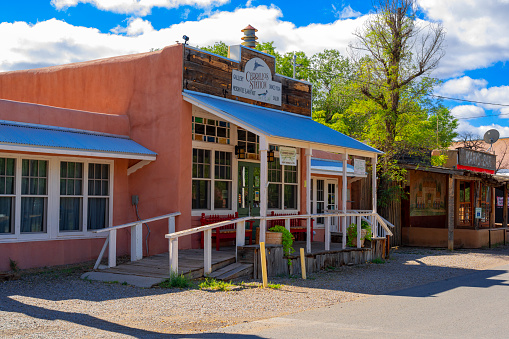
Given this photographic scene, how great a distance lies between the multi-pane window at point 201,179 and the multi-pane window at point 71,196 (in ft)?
8.77

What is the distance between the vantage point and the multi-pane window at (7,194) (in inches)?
459

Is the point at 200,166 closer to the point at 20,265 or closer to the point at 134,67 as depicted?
the point at 134,67

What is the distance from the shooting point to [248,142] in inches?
615

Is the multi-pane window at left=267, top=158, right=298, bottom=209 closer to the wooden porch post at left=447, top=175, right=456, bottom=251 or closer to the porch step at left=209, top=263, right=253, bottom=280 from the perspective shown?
the porch step at left=209, top=263, right=253, bottom=280

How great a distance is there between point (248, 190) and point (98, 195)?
4085mm

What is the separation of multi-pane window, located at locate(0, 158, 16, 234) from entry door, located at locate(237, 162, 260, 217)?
18.7 ft

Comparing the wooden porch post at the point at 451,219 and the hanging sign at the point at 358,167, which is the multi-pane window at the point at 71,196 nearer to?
the hanging sign at the point at 358,167

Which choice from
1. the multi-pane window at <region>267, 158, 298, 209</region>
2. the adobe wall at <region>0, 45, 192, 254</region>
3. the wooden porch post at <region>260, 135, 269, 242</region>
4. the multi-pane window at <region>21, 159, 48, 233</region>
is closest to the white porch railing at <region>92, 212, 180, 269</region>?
the adobe wall at <region>0, 45, 192, 254</region>

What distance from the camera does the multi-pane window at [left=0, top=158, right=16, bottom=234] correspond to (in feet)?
38.3

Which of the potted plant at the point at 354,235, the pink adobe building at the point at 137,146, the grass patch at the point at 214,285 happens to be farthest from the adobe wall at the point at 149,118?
the potted plant at the point at 354,235

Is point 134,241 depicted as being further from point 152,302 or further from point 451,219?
point 451,219

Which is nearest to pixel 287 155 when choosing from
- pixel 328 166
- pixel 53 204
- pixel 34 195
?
pixel 53 204

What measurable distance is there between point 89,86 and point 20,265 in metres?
5.53

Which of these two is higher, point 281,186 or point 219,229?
point 281,186
